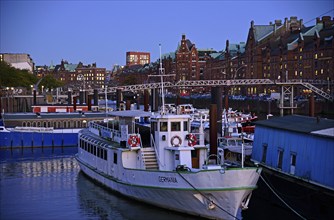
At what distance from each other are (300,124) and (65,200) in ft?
49.0

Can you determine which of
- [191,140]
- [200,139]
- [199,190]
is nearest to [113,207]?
[191,140]

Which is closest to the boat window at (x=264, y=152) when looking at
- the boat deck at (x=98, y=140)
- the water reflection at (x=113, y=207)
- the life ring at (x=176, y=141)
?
the life ring at (x=176, y=141)

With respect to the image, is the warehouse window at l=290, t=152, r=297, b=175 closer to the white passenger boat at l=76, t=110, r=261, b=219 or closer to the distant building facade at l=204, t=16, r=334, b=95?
the white passenger boat at l=76, t=110, r=261, b=219

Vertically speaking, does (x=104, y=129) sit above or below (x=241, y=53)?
below

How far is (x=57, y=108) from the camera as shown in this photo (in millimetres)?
83312

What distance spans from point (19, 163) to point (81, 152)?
866 cm

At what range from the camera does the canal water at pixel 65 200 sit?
31297mm

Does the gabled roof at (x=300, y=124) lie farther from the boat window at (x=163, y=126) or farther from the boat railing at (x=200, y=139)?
the boat window at (x=163, y=126)

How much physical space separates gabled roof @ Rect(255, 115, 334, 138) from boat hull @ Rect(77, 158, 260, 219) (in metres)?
5.30

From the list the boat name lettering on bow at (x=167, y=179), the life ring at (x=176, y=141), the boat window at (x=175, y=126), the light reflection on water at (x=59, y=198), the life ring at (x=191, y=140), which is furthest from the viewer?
the boat window at (x=175, y=126)

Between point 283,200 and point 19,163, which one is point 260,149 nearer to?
point 283,200

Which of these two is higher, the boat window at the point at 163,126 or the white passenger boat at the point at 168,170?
the boat window at the point at 163,126

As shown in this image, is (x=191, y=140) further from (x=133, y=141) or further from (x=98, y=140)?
(x=98, y=140)

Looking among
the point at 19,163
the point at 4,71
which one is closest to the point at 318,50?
the point at 4,71
